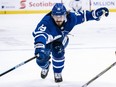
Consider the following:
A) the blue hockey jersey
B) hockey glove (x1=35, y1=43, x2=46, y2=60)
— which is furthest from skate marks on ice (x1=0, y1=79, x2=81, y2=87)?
hockey glove (x1=35, y1=43, x2=46, y2=60)

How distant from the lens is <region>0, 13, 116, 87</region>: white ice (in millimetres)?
3367

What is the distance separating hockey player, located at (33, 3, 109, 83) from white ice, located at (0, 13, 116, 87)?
0.61 ft

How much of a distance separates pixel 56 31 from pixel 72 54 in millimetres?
1322

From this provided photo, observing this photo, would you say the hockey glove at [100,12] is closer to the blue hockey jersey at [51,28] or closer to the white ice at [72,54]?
the blue hockey jersey at [51,28]

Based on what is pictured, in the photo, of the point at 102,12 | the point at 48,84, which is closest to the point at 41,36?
the point at 48,84

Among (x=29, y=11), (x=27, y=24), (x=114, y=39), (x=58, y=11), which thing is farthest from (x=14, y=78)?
(x=29, y=11)

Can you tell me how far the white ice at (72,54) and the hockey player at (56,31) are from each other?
0.61 ft

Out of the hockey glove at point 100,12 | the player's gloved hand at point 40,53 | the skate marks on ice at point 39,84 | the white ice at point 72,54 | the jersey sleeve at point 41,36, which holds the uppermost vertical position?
the hockey glove at point 100,12

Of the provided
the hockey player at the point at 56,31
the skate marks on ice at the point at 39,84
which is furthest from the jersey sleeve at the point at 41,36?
the skate marks on ice at the point at 39,84

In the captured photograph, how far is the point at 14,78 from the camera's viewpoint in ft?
11.4

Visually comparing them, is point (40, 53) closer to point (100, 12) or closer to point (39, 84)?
point (39, 84)

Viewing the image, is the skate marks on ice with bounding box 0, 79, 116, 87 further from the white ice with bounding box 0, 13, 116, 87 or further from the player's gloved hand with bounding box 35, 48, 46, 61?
the player's gloved hand with bounding box 35, 48, 46, 61

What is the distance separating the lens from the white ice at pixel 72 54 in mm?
3367

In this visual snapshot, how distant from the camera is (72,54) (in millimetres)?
4418
